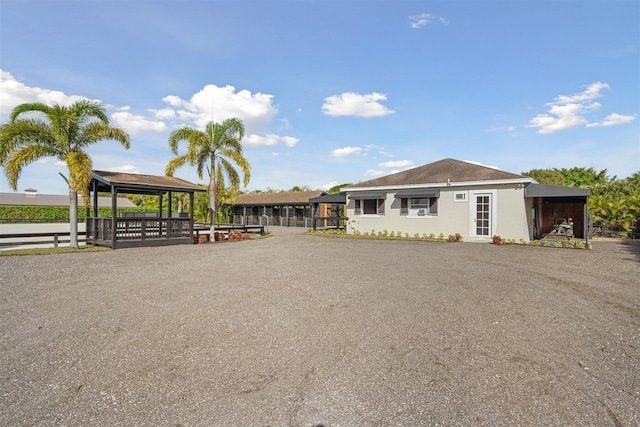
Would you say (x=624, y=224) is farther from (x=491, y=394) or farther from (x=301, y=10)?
(x=491, y=394)

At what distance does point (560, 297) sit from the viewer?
19.8 feet

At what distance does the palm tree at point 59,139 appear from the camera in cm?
1242

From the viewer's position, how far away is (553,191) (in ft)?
48.8

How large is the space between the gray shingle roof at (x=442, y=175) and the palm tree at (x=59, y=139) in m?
A: 13.3

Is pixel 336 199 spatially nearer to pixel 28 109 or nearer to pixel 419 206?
pixel 419 206

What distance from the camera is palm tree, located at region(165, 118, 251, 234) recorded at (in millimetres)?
17562

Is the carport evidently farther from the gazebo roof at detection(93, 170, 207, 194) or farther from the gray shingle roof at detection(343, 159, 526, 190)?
the gazebo roof at detection(93, 170, 207, 194)

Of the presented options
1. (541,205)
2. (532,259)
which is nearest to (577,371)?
(532,259)

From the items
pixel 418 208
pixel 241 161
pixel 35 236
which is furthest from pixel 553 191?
pixel 35 236

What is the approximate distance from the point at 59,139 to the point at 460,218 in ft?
56.3

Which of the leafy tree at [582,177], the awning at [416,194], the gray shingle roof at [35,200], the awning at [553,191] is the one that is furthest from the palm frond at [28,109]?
the leafy tree at [582,177]

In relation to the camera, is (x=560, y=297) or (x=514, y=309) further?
(x=560, y=297)

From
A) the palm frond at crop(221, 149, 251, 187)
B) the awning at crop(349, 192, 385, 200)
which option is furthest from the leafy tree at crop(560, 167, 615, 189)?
the palm frond at crop(221, 149, 251, 187)

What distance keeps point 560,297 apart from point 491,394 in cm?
408
